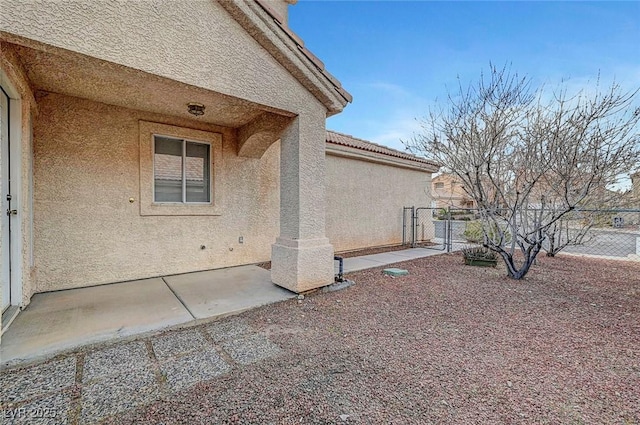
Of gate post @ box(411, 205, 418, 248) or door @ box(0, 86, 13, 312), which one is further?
gate post @ box(411, 205, 418, 248)

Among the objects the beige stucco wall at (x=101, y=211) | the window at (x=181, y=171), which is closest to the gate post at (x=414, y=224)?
the beige stucco wall at (x=101, y=211)

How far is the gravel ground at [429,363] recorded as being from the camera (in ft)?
7.93

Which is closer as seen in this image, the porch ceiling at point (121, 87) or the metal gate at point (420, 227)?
the porch ceiling at point (121, 87)

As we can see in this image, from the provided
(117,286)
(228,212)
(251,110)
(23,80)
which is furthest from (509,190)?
(23,80)

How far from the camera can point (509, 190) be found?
22.8 feet

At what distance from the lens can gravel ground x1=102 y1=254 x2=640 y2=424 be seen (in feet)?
7.93

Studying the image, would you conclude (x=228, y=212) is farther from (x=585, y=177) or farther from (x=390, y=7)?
(x=390, y=7)

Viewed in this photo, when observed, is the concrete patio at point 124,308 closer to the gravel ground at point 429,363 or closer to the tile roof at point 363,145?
the gravel ground at point 429,363

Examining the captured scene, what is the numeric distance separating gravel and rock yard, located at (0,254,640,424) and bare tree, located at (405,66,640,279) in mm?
2218

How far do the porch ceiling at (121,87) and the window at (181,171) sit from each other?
0.69m

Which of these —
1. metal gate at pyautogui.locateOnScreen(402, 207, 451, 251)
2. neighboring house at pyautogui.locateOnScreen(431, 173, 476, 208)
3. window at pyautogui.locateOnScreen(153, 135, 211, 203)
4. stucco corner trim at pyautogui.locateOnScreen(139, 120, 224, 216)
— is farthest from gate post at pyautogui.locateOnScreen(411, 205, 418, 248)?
window at pyautogui.locateOnScreen(153, 135, 211, 203)

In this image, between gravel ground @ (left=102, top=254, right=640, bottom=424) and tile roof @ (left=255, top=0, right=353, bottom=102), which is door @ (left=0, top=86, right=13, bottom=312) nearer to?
gravel ground @ (left=102, top=254, right=640, bottom=424)

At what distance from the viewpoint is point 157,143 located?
6426 millimetres

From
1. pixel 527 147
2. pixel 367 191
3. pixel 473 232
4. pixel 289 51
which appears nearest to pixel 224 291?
pixel 289 51
